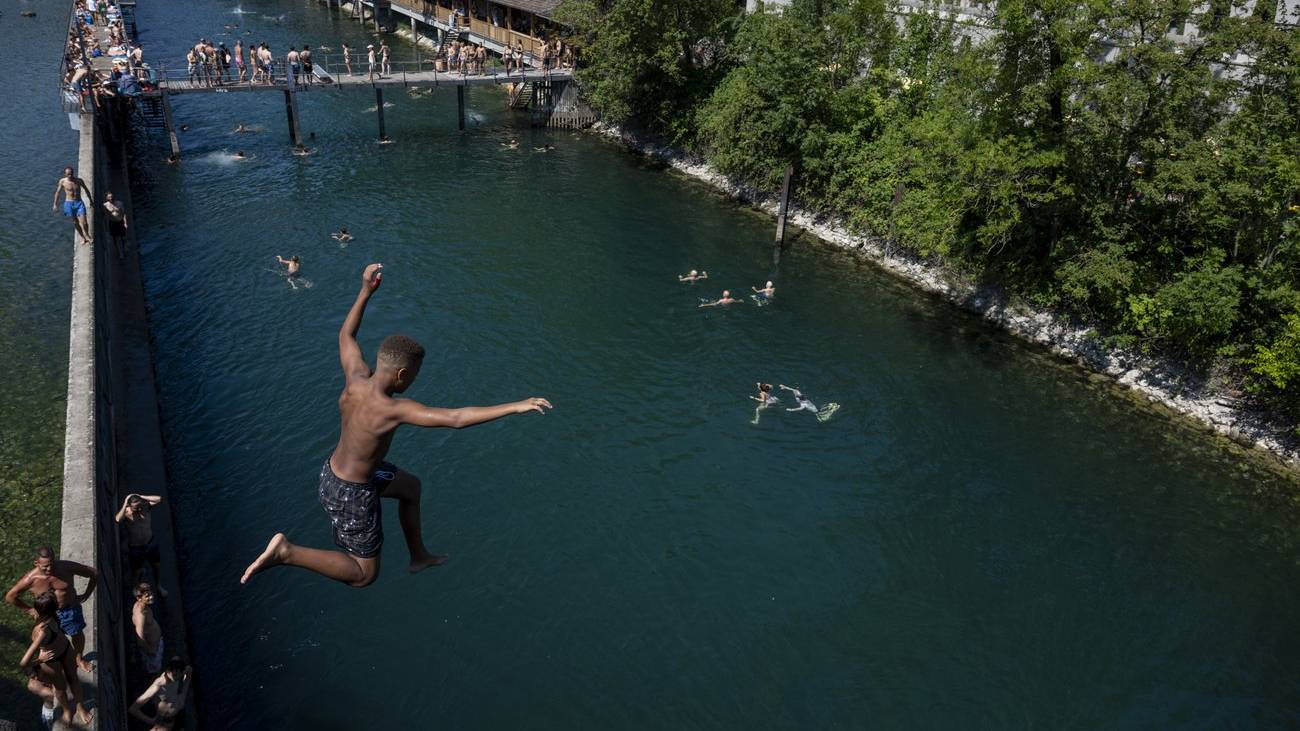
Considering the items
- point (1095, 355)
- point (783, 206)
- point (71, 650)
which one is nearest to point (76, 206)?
point (71, 650)

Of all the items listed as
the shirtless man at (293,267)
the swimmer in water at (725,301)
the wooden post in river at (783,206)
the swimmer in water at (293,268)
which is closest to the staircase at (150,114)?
the shirtless man at (293,267)

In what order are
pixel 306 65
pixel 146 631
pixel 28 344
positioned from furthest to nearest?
pixel 306 65 → pixel 28 344 → pixel 146 631

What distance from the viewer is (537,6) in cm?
5288

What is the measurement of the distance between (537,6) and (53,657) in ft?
160

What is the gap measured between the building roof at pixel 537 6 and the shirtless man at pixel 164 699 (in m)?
44.9

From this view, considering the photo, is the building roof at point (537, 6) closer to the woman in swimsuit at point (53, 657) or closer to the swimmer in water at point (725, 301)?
the swimmer in water at point (725, 301)

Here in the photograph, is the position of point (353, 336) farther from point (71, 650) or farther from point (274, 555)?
point (71, 650)

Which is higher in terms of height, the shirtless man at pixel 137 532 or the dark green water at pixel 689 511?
the shirtless man at pixel 137 532

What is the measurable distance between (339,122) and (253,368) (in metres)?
28.2

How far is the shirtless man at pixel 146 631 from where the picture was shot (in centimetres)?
1388

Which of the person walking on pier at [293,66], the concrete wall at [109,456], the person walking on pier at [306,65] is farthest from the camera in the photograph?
the person walking on pier at [306,65]

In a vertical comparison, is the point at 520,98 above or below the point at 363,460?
below

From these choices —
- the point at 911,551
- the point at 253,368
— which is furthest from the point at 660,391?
the point at 253,368

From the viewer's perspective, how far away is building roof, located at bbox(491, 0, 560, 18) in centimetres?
5169
